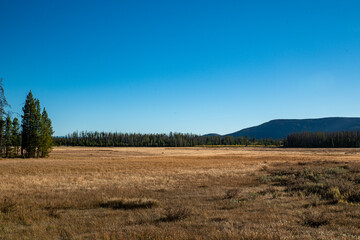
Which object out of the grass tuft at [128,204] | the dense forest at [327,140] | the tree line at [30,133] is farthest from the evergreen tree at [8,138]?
the dense forest at [327,140]

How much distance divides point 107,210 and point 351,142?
161623 millimetres

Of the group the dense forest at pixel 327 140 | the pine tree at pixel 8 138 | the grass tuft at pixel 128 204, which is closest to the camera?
the grass tuft at pixel 128 204

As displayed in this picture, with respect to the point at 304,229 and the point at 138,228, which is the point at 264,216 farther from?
the point at 138,228

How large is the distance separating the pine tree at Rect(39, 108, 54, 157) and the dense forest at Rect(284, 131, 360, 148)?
5341 inches

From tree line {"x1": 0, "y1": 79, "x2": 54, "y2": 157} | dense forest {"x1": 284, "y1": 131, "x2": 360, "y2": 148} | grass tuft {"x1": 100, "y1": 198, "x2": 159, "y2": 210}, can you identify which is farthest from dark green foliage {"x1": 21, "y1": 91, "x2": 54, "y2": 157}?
dense forest {"x1": 284, "y1": 131, "x2": 360, "y2": 148}

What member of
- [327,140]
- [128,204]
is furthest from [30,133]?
[327,140]

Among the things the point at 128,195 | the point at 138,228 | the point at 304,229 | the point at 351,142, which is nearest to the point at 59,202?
the point at 128,195

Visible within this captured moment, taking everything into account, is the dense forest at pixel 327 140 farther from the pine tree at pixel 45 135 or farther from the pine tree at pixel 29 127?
the pine tree at pixel 29 127

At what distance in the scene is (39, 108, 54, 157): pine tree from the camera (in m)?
60.5

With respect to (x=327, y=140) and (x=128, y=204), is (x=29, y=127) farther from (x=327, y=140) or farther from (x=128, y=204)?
(x=327, y=140)

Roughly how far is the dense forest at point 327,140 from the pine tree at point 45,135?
135652mm

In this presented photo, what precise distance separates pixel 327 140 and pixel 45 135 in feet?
464

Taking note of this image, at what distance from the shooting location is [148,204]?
1284cm

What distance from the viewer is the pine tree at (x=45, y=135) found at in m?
60.5
